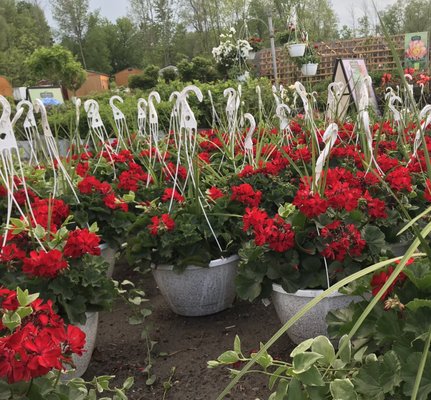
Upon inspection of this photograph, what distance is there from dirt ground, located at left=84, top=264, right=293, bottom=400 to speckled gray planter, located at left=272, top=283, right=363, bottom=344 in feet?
0.50

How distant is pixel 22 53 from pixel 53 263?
28325 millimetres

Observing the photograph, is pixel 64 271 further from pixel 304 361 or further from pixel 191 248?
pixel 304 361

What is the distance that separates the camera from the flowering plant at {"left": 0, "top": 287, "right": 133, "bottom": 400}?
2.71 feet

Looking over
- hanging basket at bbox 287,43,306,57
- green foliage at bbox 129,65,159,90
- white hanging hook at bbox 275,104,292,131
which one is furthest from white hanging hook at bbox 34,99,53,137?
green foliage at bbox 129,65,159,90

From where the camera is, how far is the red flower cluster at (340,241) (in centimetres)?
136

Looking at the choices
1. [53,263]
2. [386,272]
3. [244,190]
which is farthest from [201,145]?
[386,272]

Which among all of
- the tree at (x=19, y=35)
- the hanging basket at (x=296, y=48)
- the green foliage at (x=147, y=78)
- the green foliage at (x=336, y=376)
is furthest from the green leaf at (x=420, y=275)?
the tree at (x=19, y=35)

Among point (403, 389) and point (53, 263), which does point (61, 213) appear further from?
point (403, 389)

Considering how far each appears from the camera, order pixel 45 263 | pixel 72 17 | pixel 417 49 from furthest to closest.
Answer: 1. pixel 72 17
2. pixel 417 49
3. pixel 45 263

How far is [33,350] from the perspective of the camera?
2.72ft

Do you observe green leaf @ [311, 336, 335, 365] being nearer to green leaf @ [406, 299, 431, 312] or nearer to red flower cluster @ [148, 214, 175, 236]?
green leaf @ [406, 299, 431, 312]

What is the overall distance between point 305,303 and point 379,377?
0.64 m

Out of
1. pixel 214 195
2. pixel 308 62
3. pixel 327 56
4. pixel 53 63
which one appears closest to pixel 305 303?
pixel 214 195

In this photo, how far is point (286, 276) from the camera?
1.45 m
